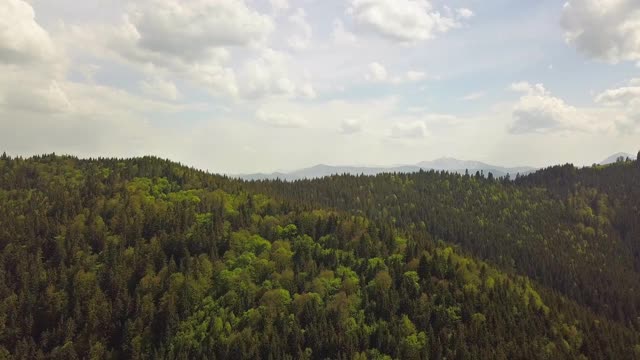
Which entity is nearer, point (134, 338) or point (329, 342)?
point (329, 342)

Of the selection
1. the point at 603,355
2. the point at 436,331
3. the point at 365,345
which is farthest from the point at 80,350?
the point at 603,355

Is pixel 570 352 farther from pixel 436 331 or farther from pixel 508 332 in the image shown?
pixel 436 331

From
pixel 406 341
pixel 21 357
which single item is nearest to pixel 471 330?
pixel 406 341

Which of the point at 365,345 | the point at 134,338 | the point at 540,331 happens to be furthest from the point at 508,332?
the point at 134,338

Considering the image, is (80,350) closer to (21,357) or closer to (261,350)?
(21,357)

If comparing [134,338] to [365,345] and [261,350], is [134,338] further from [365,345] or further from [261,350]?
[365,345]

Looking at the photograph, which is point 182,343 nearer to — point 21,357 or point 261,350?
point 261,350

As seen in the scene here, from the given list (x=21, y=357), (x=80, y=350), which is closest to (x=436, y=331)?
(x=80, y=350)
